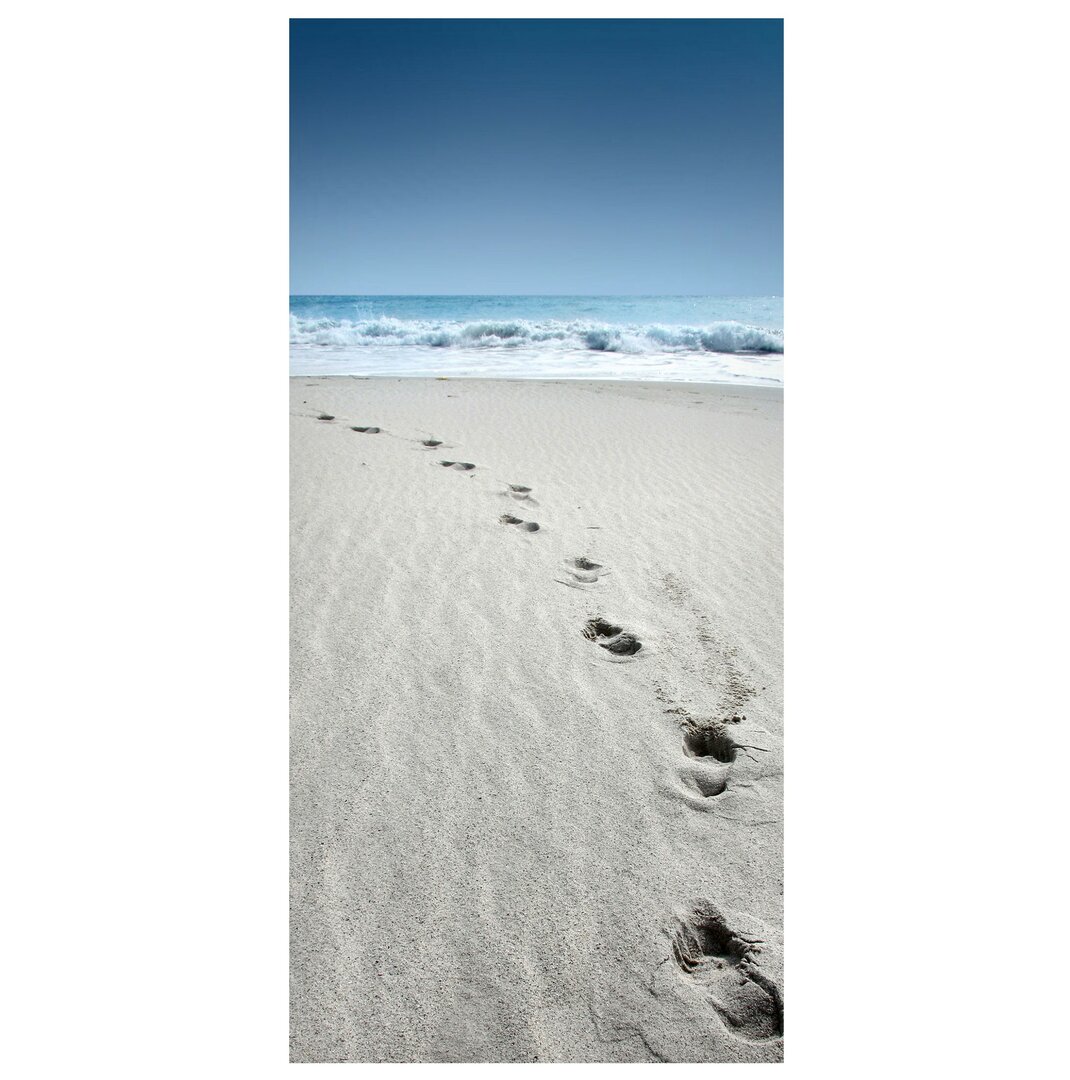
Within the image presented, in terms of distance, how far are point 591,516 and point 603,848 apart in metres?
2.79

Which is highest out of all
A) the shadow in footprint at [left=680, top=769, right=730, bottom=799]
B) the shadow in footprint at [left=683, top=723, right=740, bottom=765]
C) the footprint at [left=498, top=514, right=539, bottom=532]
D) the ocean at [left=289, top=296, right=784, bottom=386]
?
the ocean at [left=289, top=296, right=784, bottom=386]

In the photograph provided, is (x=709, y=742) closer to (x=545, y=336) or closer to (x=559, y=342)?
(x=559, y=342)

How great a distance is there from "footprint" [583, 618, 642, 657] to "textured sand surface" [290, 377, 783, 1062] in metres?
0.01

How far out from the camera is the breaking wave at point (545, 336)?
18906 millimetres

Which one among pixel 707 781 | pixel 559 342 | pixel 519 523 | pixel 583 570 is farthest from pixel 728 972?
pixel 559 342

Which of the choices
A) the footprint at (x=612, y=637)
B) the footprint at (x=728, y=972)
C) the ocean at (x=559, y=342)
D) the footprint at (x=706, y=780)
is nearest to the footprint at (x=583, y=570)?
the footprint at (x=612, y=637)

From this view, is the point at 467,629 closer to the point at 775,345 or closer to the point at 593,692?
the point at 593,692

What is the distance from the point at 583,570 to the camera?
3631 mm

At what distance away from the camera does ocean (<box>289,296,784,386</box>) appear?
14375 millimetres

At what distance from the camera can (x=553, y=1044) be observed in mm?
1432

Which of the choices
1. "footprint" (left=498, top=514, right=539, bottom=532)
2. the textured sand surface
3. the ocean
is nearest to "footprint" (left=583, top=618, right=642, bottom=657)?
the textured sand surface

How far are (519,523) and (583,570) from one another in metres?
0.74

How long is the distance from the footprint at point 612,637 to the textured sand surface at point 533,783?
0.04ft

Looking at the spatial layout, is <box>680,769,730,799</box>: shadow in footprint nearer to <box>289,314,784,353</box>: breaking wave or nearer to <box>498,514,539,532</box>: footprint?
<box>498,514,539,532</box>: footprint
